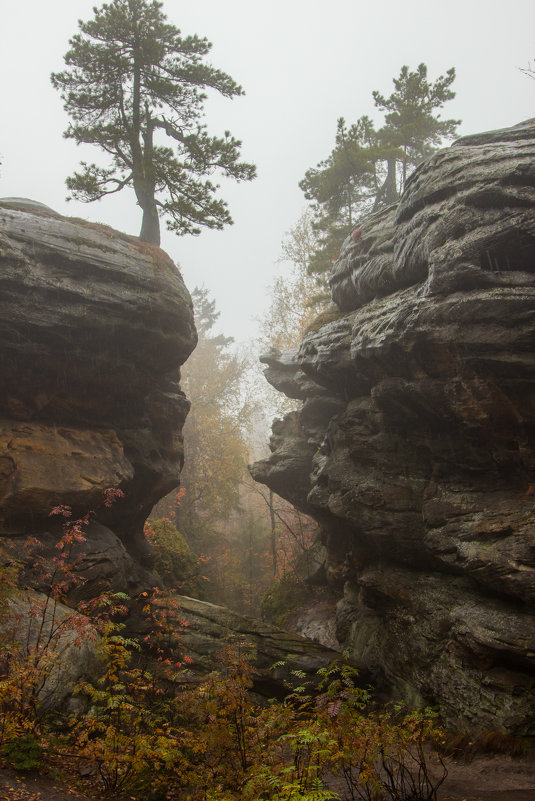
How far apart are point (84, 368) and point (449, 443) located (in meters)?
11.0

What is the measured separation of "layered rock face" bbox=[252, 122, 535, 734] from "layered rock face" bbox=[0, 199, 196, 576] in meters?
6.27

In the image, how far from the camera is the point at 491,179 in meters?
11.0

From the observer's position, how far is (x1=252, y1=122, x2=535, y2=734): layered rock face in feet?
31.9

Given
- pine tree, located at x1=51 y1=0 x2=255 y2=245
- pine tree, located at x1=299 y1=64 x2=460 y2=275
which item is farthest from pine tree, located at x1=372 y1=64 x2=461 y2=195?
pine tree, located at x1=51 y1=0 x2=255 y2=245

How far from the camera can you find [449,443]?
487 inches

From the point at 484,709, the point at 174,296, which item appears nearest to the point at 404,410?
the point at 484,709

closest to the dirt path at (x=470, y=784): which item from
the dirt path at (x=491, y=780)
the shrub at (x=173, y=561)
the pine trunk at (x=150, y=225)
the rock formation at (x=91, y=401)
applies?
the dirt path at (x=491, y=780)

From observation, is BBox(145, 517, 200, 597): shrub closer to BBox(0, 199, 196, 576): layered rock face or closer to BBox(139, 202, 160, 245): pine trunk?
BBox(0, 199, 196, 576): layered rock face

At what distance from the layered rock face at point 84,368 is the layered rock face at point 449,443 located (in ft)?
20.6

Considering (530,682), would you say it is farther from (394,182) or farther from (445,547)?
(394,182)

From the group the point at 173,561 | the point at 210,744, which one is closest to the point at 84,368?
the point at 173,561

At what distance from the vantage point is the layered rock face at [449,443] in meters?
9.73

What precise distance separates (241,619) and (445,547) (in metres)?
6.63

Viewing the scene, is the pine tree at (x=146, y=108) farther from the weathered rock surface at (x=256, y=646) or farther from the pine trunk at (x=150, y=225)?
the weathered rock surface at (x=256, y=646)
